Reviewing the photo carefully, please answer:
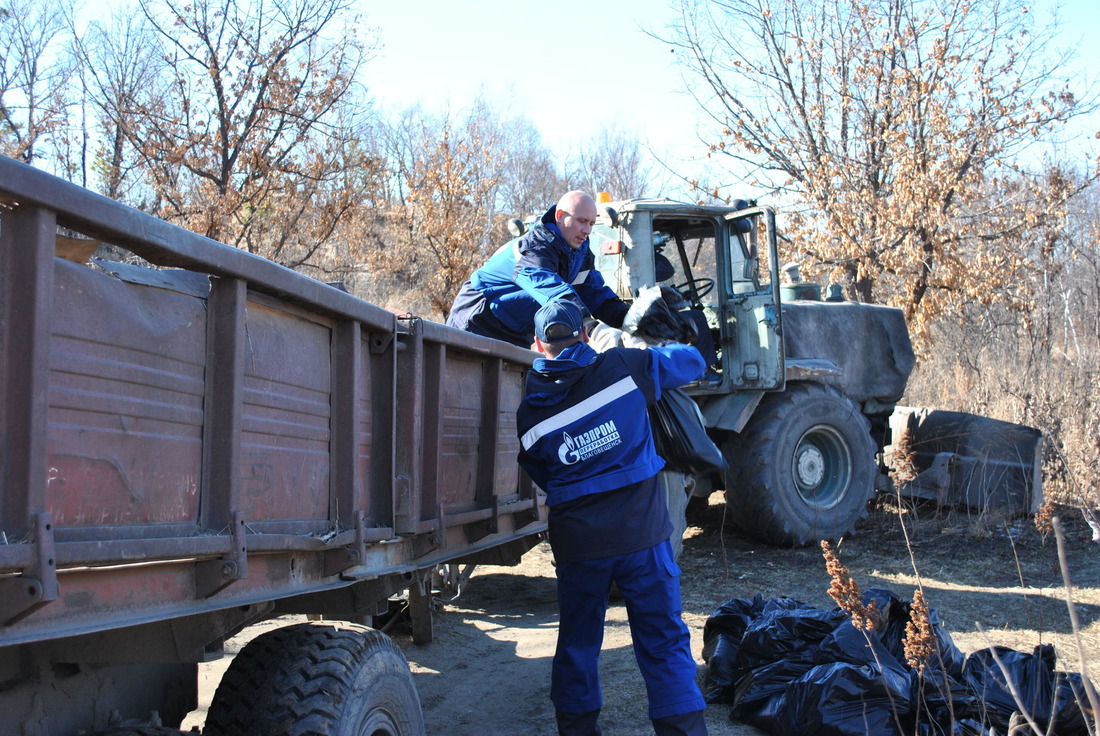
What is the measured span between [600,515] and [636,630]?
429 mm

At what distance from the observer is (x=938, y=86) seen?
1320cm

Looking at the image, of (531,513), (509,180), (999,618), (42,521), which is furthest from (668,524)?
(509,180)

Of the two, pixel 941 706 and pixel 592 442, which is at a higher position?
pixel 592 442

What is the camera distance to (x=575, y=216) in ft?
14.5

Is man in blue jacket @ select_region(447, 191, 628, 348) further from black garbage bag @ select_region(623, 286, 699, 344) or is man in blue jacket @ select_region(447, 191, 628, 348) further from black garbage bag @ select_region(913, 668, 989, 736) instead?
black garbage bag @ select_region(913, 668, 989, 736)

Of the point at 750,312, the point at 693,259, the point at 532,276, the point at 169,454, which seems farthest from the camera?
the point at 693,259

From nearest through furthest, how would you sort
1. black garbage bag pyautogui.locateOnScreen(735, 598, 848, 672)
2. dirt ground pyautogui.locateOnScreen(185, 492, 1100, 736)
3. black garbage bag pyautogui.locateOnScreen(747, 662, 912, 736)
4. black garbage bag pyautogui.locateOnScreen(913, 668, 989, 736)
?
black garbage bag pyautogui.locateOnScreen(913, 668, 989, 736), black garbage bag pyautogui.locateOnScreen(747, 662, 912, 736), black garbage bag pyautogui.locateOnScreen(735, 598, 848, 672), dirt ground pyautogui.locateOnScreen(185, 492, 1100, 736)

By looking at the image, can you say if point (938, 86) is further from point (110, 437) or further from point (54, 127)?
point (110, 437)

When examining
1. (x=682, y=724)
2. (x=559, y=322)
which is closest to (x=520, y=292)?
(x=559, y=322)

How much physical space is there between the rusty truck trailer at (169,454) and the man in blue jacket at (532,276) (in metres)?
1.23

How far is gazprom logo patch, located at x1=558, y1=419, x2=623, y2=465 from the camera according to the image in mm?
3334

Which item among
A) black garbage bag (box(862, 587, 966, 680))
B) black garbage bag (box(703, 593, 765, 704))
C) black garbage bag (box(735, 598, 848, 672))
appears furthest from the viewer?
black garbage bag (box(703, 593, 765, 704))

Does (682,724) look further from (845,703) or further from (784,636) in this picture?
(784,636)

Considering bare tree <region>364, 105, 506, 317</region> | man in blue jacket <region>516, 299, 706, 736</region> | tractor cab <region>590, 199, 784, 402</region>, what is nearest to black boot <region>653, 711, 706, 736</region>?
man in blue jacket <region>516, 299, 706, 736</region>
